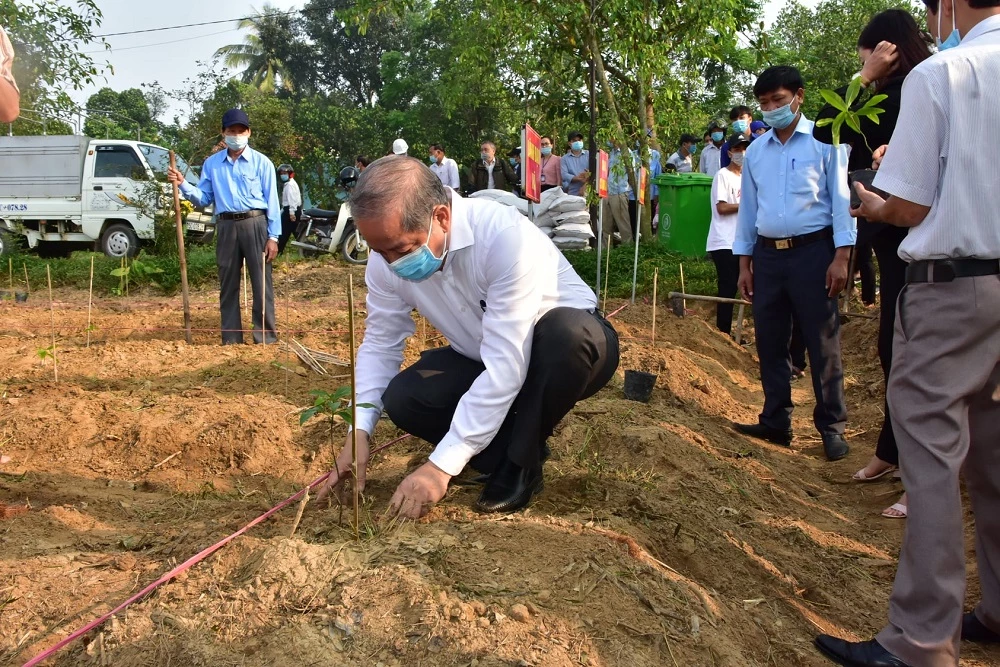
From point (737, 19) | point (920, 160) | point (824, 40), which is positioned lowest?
point (920, 160)

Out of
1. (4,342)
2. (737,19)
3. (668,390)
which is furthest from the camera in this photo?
(737,19)

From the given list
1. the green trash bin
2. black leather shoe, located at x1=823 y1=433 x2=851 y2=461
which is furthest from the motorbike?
black leather shoe, located at x1=823 y1=433 x2=851 y2=461

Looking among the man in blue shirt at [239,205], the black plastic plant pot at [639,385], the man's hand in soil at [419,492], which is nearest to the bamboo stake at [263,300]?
the man in blue shirt at [239,205]

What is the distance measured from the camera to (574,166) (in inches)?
454

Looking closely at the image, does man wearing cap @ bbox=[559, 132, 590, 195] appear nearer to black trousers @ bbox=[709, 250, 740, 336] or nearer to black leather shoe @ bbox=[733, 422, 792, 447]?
black trousers @ bbox=[709, 250, 740, 336]

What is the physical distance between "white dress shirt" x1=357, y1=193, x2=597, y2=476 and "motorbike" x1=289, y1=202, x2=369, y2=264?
916cm

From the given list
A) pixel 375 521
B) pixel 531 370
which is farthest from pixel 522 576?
pixel 531 370

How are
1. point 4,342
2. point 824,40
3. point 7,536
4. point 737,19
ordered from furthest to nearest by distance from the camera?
point 824,40, point 737,19, point 4,342, point 7,536

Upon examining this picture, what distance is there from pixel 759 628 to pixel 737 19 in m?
9.38

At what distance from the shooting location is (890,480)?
3658mm

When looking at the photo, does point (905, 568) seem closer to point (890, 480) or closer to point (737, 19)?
point (890, 480)

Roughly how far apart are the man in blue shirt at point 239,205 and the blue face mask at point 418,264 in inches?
158

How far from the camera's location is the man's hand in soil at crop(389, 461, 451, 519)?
2.38m

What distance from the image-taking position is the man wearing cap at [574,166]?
11.4 meters
